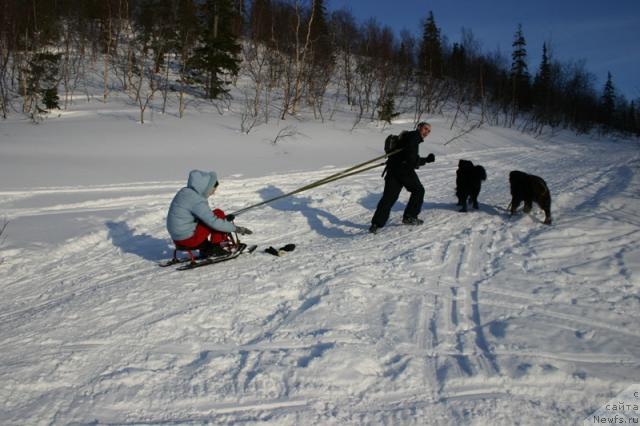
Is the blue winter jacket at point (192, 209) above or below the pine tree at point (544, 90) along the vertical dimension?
below

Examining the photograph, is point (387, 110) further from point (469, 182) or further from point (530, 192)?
point (530, 192)

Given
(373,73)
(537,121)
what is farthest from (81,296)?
(537,121)

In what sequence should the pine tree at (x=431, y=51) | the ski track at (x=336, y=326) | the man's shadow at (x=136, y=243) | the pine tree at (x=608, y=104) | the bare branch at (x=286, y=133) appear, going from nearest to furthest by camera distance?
the ski track at (x=336, y=326) < the man's shadow at (x=136, y=243) < the bare branch at (x=286, y=133) < the pine tree at (x=431, y=51) < the pine tree at (x=608, y=104)

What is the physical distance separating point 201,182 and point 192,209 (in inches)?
14.1

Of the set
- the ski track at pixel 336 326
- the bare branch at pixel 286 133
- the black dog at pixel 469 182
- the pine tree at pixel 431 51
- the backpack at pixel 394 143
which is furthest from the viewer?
the pine tree at pixel 431 51

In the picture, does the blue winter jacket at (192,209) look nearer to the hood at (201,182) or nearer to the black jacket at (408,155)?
the hood at (201,182)

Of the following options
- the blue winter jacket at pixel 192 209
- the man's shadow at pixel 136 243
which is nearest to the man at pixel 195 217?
the blue winter jacket at pixel 192 209

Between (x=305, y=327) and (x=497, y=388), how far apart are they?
5.23 feet

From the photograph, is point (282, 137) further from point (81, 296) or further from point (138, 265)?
point (81, 296)

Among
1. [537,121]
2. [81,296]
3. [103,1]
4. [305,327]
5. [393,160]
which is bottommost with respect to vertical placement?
[81,296]

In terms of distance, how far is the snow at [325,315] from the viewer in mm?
2566

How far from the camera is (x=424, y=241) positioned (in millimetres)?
5660

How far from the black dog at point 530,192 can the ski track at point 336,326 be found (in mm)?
305

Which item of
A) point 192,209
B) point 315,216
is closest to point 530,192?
point 315,216
